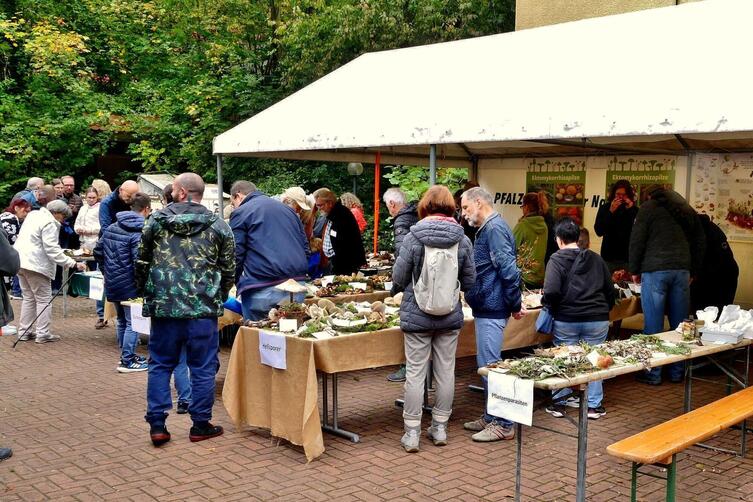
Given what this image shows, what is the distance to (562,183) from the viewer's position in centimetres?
948

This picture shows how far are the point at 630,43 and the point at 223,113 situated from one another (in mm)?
12815

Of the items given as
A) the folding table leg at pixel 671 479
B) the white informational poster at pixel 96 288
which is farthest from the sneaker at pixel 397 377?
the white informational poster at pixel 96 288

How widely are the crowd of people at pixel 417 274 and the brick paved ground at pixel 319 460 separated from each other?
243 mm

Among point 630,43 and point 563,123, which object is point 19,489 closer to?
point 563,123

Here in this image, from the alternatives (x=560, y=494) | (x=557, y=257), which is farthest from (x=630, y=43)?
(x=560, y=494)

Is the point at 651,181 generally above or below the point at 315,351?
above

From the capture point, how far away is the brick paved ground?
14.2 feet

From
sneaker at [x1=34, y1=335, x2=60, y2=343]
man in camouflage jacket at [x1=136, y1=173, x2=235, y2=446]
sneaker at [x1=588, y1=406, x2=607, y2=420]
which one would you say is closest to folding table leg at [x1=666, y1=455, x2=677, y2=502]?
sneaker at [x1=588, y1=406, x2=607, y2=420]

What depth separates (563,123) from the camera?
5.64 metres

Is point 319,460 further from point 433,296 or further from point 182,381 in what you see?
point 182,381

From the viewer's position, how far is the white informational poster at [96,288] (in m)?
8.43

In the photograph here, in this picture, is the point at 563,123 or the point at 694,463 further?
the point at 563,123

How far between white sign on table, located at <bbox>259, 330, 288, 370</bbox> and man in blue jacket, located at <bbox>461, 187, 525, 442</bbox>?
1.34 metres

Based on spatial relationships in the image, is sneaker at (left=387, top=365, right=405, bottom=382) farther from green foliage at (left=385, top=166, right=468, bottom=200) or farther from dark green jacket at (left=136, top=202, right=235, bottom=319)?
green foliage at (left=385, top=166, right=468, bottom=200)
